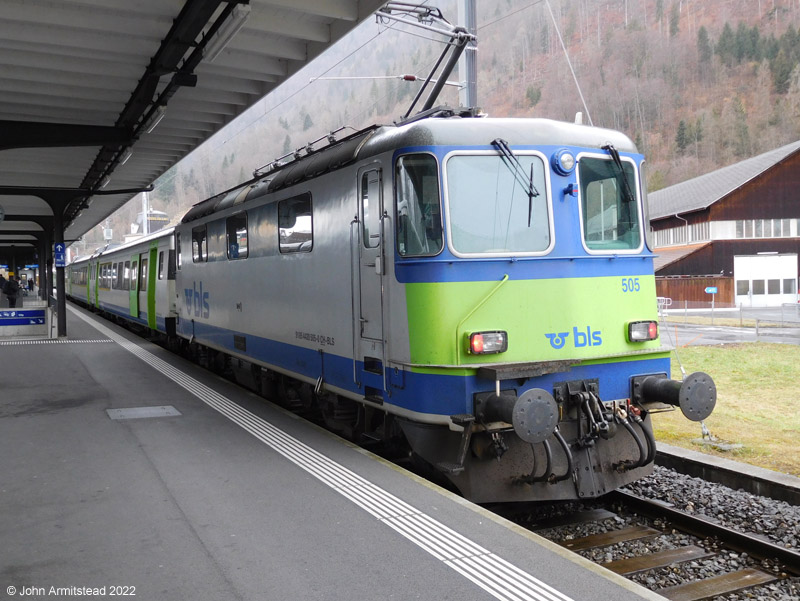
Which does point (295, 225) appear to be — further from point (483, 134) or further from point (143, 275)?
point (143, 275)

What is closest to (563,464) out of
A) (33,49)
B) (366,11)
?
(366,11)

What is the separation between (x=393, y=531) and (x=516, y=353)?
1.88 m

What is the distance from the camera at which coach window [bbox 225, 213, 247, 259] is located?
10.3 m

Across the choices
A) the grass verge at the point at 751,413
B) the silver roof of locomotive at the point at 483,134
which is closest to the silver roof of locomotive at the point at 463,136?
the silver roof of locomotive at the point at 483,134

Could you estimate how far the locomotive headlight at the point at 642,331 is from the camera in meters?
6.48

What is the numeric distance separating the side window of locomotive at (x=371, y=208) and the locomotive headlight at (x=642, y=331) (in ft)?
7.87

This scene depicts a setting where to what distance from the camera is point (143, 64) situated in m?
10.2

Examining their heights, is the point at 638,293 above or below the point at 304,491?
above

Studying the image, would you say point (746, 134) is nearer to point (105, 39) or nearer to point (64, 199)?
point (64, 199)

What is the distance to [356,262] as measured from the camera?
6945 millimetres

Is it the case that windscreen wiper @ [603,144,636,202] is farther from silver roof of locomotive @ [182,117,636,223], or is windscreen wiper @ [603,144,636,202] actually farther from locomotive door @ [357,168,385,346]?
locomotive door @ [357,168,385,346]

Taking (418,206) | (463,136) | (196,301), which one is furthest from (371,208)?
(196,301)

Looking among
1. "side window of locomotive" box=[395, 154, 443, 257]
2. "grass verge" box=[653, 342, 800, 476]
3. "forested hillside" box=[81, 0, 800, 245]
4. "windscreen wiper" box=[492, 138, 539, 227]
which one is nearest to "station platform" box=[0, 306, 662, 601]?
"side window of locomotive" box=[395, 154, 443, 257]

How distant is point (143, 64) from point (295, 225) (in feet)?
12.7
